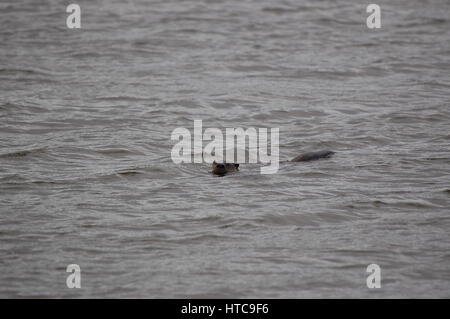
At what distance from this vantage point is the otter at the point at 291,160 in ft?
32.5

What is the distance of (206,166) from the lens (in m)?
10.4

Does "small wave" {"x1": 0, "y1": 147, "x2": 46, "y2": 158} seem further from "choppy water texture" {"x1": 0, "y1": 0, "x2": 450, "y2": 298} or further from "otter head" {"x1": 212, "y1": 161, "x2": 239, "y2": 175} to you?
"otter head" {"x1": 212, "y1": 161, "x2": 239, "y2": 175}

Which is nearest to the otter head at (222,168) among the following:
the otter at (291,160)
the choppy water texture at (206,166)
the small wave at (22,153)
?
the otter at (291,160)

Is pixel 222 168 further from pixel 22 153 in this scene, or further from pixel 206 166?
pixel 22 153

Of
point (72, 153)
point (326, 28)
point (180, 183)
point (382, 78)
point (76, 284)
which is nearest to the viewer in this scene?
point (76, 284)

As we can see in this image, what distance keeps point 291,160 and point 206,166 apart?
1.11 metres

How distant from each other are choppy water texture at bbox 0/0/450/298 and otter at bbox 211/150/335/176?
110mm

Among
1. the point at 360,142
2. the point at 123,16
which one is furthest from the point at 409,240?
the point at 123,16

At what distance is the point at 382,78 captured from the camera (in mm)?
15688

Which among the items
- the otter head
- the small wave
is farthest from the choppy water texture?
the otter head

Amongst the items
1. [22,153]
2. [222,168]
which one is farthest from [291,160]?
[22,153]

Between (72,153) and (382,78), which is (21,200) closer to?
(72,153)

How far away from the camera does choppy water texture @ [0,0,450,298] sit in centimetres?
711

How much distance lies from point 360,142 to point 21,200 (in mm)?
4987
